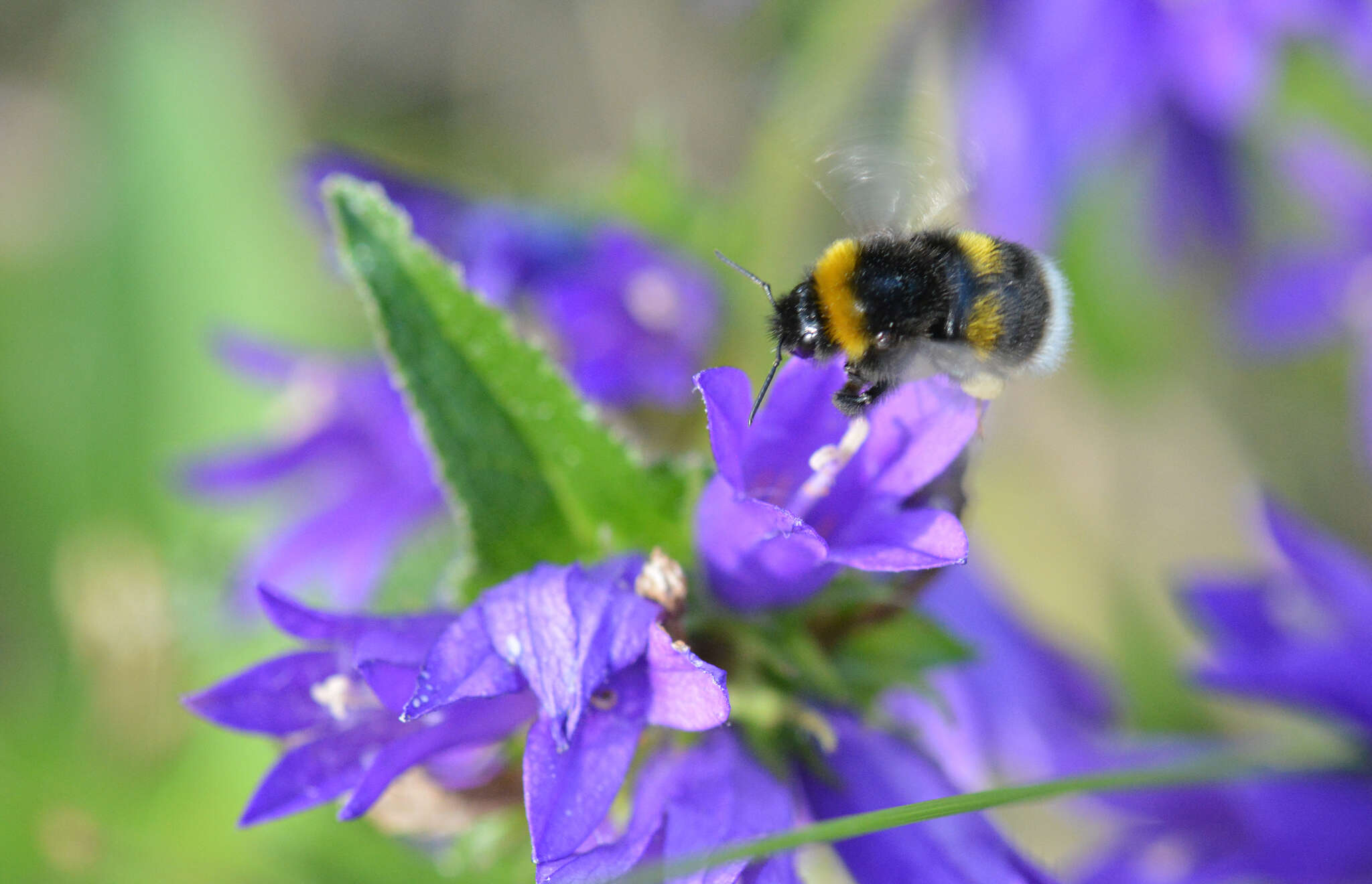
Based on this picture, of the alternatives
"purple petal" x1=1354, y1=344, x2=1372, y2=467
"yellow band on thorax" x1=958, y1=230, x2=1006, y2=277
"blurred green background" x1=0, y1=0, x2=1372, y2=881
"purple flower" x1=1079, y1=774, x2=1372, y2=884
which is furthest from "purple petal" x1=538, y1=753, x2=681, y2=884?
"purple petal" x1=1354, y1=344, x2=1372, y2=467

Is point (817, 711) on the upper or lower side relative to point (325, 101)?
lower

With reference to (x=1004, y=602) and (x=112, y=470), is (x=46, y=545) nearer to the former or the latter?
(x=112, y=470)

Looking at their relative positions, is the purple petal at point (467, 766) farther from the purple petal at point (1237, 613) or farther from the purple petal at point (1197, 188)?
the purple petal at point (1197, 188)

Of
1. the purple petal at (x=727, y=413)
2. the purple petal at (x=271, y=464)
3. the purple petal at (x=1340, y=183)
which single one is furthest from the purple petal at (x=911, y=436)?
the purple petal at (x=1340, y=183)

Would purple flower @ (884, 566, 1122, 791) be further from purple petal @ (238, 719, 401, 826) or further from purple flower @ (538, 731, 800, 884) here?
purple petal @ (238, 719, 401, 826)

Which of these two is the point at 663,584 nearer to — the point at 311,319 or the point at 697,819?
the point at 697,819

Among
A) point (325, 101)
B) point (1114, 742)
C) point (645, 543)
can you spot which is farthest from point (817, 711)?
point (325, 101)

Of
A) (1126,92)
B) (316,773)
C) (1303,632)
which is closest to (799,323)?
(316,773)

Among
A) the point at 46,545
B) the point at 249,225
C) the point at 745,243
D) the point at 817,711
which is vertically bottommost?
the point at 817,711

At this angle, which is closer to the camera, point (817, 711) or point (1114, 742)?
point (817, 711)
